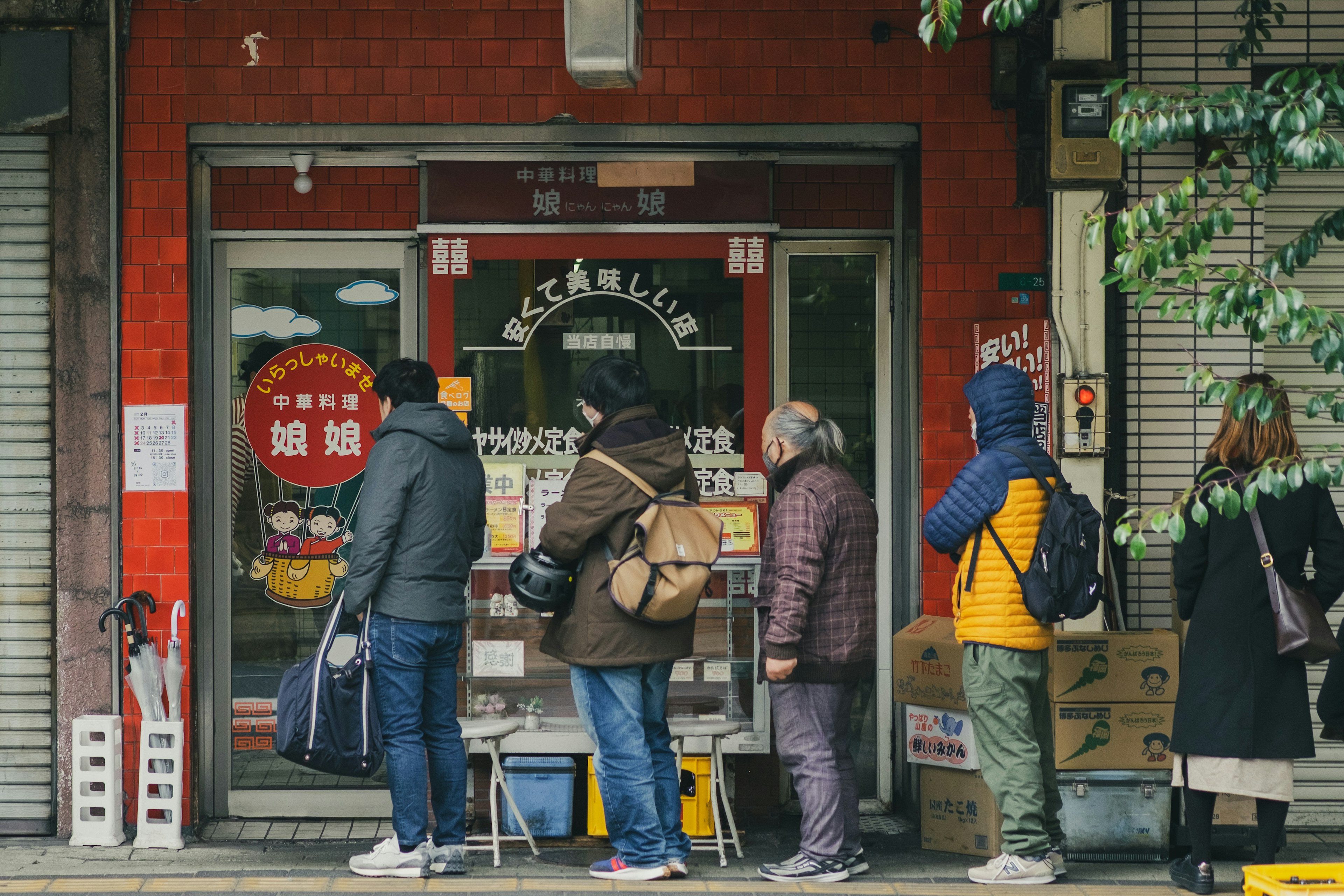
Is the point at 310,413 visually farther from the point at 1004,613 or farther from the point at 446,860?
the point at 1004,613

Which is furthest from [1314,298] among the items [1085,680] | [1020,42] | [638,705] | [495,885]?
[495,885]

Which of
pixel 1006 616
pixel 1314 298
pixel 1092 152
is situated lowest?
pixel 1006 616

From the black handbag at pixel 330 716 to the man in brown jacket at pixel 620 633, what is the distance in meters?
0.71

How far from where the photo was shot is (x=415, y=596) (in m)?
5.01

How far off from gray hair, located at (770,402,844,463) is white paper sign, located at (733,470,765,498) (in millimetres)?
1054

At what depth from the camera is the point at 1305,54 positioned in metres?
6.13

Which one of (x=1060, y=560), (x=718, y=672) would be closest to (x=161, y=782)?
(x=718, y=672)

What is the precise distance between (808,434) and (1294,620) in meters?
1.86

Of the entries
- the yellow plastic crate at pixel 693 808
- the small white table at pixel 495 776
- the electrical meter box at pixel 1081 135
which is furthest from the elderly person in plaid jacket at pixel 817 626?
the electrical meter box at pixel 1081 135

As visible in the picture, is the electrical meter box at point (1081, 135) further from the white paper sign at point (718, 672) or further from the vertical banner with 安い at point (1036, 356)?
the white paper sign at point (718, 672)

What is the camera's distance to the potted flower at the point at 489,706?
237 inches

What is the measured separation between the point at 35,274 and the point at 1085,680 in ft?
16.1

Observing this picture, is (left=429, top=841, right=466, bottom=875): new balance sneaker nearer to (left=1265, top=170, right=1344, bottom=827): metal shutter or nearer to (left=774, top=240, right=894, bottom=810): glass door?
(left=774, top=240, right=894, bottom=810): glass door

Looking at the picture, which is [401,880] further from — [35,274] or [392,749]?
[35,274]
